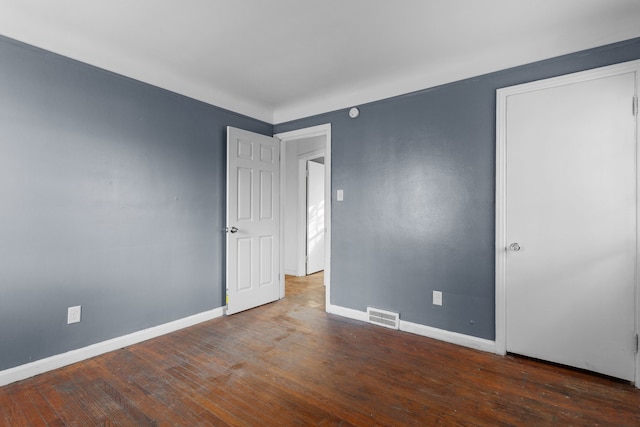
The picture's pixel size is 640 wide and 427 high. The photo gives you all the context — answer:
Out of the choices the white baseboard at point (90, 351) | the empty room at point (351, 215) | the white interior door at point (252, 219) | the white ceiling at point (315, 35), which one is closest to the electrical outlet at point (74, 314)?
the empty room at point (351, 215)

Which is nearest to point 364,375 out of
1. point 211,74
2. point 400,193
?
point 400,193

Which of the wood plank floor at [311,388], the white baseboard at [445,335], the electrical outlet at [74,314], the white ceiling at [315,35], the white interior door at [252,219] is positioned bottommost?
the wood plank floor at [311,388]

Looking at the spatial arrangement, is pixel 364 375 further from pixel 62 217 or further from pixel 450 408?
pixel 62 217

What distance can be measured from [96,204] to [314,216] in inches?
142

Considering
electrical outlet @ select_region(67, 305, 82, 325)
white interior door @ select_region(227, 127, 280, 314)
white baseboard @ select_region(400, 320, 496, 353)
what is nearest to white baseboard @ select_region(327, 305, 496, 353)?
white baseboard @ select_region(400, 320, 496, 353)

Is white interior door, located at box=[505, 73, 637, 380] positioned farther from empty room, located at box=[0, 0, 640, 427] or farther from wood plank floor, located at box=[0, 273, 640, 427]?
wood plank floor, located at box=[0, 273, 640, 427]

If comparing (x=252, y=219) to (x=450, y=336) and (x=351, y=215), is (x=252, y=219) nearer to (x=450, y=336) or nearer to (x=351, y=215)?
(x=351, y=215)

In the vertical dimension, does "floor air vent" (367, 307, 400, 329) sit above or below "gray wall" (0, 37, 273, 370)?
below

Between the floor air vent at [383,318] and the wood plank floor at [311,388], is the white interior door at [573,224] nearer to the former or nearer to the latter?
the wood plank floor at [311,388]

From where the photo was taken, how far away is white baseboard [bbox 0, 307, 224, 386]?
214cm

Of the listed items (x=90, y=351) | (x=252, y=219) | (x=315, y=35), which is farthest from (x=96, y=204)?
(x=315, y=35)

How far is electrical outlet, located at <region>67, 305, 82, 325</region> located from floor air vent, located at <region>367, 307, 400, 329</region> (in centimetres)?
262

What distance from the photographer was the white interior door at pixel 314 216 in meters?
5.58

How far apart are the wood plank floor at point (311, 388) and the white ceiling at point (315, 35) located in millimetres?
2429
